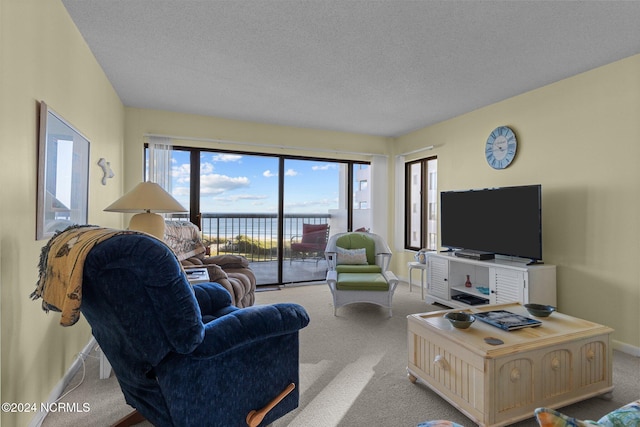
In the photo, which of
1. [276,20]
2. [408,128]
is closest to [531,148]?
[408,128]

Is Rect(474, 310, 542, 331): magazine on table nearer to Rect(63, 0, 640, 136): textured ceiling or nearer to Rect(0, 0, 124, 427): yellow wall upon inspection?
Rect(63, 0, 640, 136): textured ceiling

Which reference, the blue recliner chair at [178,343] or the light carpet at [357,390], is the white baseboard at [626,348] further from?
the blue recliner chair at [178,343]

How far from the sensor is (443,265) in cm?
394

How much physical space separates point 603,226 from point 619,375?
48.8 inches

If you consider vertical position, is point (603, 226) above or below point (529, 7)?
below

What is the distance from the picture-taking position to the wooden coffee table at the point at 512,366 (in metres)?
1.67

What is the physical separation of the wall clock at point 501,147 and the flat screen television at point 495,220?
A: 0.44 metres

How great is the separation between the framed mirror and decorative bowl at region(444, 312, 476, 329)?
2.40 metres

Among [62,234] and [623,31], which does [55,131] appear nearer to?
[62,234]

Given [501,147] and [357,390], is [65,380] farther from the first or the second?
[501,147]

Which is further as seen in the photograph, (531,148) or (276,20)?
(531,148)

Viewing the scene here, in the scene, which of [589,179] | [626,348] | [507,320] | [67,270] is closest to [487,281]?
[626,348]

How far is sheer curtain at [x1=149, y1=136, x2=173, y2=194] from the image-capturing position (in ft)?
13.6

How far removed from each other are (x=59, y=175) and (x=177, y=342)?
4.91ft
